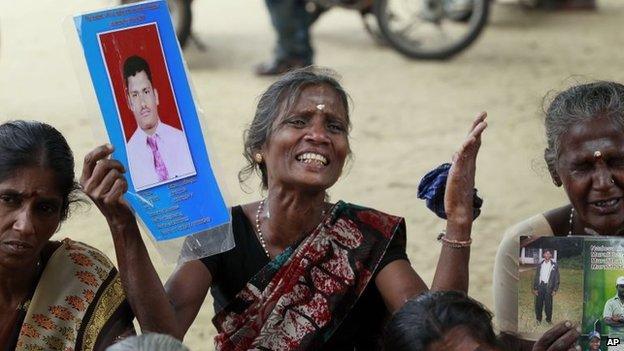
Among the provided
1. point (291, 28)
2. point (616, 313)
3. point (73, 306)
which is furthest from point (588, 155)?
point (291, 28)

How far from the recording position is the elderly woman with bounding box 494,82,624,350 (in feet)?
11.0

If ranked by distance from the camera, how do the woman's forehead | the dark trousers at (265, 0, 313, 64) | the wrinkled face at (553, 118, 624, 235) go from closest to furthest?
1. the wrinkled face at (553, 118, 624, 235)
2. the woman's forehead
3. the dark trousers at (265, 0, 313, 64)

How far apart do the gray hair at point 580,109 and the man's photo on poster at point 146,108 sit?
1.06 metres

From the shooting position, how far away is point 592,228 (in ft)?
11.3

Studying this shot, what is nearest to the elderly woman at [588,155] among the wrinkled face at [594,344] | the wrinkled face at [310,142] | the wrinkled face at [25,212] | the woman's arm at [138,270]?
the wrinkled face at [594,344]

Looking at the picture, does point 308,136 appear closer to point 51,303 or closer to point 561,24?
point 51,303

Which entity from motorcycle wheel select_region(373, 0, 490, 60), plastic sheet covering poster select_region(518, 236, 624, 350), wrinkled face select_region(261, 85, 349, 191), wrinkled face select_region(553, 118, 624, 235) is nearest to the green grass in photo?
plastic sheet covering poster select_region(518, 236, 624, 350)

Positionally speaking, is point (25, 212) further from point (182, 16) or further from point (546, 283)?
point (182, 16)

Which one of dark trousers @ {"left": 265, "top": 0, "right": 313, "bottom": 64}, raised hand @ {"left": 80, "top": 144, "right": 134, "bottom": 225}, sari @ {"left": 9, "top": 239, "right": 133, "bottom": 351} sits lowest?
sari @ {"left": 9, "top": 239, "right": 133, "bottom": 351}

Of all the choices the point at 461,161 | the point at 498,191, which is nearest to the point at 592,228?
the point at 461,161

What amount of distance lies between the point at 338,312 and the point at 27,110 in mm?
5660

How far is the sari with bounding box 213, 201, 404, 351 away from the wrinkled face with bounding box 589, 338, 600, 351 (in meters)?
0.66

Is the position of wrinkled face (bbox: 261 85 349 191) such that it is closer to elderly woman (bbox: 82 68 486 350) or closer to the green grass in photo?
elderly woman (bbox: 82 68 486 350)

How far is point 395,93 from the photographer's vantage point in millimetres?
9188
